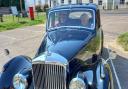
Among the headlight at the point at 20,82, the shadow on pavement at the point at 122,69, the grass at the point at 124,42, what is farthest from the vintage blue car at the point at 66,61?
the grass at the point at 124,42

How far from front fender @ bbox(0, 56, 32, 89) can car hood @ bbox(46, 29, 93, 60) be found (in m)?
0.71

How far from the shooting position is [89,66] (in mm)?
7027

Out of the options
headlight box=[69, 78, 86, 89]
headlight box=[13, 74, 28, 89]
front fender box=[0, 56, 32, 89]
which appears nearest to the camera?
headlight box=[69, 78, 86, 89]

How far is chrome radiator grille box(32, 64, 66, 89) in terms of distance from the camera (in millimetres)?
5973

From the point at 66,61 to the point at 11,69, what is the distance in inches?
66.0

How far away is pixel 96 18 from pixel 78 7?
0.66 meters

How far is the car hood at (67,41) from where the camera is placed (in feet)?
22.4

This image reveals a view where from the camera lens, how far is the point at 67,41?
7520 mm

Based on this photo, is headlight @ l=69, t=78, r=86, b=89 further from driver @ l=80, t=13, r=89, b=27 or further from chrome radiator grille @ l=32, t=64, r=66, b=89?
driver @ l=80, t=13, r=89, b=27

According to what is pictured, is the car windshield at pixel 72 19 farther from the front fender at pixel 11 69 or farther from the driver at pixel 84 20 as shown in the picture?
the front fender at pixel 11 69

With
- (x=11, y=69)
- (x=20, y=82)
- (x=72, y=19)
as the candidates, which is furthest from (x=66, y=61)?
(x=72, y=19)

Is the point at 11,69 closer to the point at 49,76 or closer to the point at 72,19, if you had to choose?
the point at 49,76

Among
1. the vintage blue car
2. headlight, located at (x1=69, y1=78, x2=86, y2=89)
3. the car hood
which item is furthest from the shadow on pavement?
headlight, located at (x1=69, y1=78, x2=86, y2=89)

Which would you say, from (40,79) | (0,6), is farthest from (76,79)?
(0,6)
